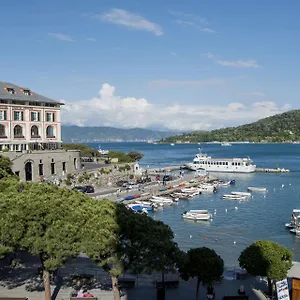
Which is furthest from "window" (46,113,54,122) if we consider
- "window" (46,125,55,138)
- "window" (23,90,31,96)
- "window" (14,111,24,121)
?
"window" (14,111,24,121)

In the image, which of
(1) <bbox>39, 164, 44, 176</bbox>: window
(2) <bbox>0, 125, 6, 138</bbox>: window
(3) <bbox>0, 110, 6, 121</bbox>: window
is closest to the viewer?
(3) <bbox>0, 110, 6, 121</bbox>: window

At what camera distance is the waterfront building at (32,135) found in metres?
53.7

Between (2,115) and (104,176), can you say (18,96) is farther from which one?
(104,176)

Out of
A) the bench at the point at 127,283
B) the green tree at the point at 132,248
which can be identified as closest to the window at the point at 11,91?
the bench at the point at 127,283

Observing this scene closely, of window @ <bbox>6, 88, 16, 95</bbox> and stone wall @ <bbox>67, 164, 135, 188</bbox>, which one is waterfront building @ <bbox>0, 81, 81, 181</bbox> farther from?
stone wall @ <bbox>67, 164, 135, 188</bbox>

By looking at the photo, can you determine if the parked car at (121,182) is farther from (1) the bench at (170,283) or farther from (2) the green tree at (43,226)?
(2) the green tree at (43,226)

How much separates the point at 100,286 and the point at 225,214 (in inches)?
1280

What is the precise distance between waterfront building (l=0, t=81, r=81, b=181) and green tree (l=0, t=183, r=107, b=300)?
34.8 m

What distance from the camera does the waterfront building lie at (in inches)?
2114

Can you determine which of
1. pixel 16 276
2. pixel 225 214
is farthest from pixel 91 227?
pixel 225 214

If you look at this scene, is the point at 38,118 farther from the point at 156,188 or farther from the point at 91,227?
the point at 91,227

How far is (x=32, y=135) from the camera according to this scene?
58125 millimetres

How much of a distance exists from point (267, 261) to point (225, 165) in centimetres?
8982

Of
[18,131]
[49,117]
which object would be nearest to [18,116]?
[18,131]
